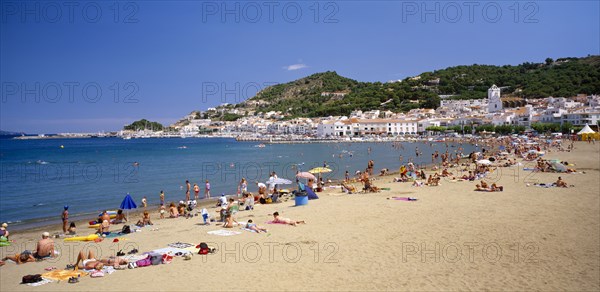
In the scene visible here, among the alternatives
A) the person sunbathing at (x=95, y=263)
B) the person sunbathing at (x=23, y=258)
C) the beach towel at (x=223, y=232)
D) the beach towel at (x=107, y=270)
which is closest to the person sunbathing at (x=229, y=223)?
the beach towel at (x=223, y=232)

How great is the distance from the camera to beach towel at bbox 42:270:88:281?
7059mm

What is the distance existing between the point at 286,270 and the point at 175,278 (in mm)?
1882

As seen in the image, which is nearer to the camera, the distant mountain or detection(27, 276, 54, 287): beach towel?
detection(27, 276, 54, 287): beach towel

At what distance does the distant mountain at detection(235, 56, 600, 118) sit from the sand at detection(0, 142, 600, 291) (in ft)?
315

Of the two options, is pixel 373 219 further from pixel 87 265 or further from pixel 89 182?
pixel 89 182

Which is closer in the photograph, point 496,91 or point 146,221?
point 146,221

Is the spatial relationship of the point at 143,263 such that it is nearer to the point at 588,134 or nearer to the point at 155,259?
the point at 155,259

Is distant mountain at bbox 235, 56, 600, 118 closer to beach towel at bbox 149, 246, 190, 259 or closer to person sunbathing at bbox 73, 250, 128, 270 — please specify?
beach towel at bbox 149, 246, 190, 259

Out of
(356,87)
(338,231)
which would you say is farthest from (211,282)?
(356,87)

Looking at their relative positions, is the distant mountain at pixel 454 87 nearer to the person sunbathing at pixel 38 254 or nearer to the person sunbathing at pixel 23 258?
Result: the person sunbathing at pixel 38 254

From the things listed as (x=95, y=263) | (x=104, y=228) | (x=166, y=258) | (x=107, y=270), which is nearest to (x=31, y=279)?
(x=95, y=263)

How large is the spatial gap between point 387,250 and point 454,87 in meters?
130

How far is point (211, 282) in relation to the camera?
263 inches

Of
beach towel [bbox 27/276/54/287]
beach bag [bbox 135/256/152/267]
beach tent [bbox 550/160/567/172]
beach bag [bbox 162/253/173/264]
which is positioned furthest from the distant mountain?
beach towel [bbox 27/276/54/287]
